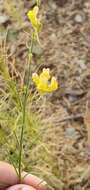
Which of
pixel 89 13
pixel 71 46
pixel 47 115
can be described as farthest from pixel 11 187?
pixel 89 13

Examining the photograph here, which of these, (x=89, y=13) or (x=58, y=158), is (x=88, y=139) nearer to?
(x=58, y=158)

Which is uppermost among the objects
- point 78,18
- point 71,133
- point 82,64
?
point 78,18

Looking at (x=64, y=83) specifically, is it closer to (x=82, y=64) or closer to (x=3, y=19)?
(x=82, y=64)

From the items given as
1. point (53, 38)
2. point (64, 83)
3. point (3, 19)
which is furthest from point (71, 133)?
point (3, 19)

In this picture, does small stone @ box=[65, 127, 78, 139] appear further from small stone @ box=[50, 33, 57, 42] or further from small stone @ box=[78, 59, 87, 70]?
small stone @ box=[50, 33, 57, 42]

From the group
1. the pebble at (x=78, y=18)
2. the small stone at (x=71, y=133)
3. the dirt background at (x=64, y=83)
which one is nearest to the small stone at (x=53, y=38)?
the dirt background at (x=64, y=83)

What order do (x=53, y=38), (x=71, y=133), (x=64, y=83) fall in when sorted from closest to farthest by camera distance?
1. (x=71, y=133)
2. (x=64, y=83)
3. (x=53, y=38)

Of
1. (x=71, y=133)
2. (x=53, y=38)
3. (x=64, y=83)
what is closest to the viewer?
(x=71, y=133)

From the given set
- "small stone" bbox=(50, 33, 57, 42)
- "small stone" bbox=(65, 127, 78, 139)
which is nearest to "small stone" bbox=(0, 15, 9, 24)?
"small stone" bbox=(50, 33, 57, 42)
